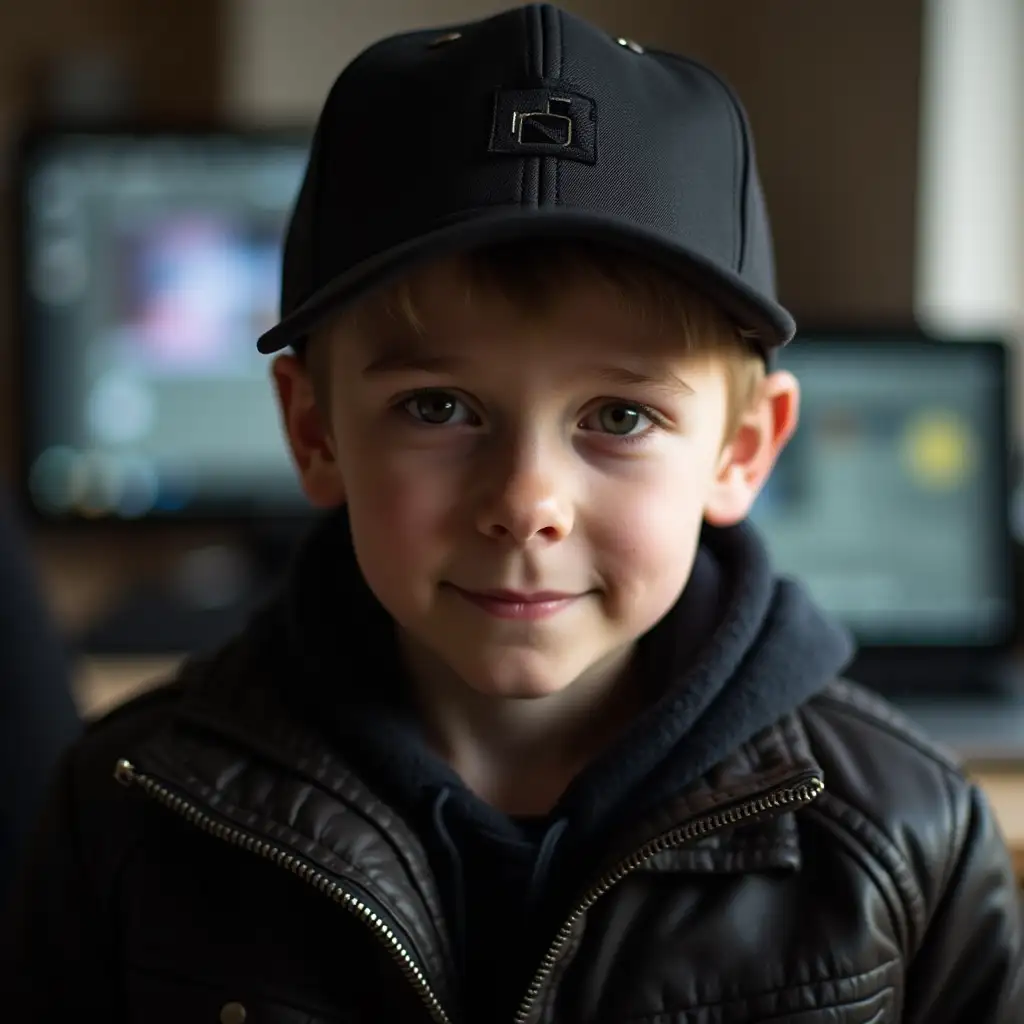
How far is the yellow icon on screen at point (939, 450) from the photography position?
1.44m

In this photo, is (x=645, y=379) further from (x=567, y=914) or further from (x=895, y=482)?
(x=895, y=482)

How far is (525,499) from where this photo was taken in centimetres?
71

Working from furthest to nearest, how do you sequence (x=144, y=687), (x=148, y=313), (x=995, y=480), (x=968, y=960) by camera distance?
(x=148, y=313)
(x=995, y=480)
(x=144, y=687)
(x=968, y=960)

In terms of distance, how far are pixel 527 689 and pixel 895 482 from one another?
30.7 inches

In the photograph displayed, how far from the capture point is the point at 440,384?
732 millimetres

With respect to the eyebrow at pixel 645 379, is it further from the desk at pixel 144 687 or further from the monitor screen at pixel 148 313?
the monitor screen at pixel 148 313

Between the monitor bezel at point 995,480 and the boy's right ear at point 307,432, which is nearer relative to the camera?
the boy's right ear at point 307,432

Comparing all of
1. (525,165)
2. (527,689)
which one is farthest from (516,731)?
(525,165)

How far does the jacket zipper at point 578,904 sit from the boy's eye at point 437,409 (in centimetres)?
24

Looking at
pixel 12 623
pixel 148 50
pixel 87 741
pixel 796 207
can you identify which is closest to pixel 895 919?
pixel 87 741

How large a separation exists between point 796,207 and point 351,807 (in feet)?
3.95

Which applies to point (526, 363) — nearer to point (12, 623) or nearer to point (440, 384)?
point (440, 384)

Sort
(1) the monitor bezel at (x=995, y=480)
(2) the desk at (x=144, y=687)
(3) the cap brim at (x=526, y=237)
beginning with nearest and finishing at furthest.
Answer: (3) the cap brim at (x=526, y=237)
(2) the desk at (x=144, y=687)
(1) the monitor bezel at (x=995, y=480)

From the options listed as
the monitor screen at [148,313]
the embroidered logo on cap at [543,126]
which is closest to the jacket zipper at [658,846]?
the embroidered logo on cap at [543,126]
